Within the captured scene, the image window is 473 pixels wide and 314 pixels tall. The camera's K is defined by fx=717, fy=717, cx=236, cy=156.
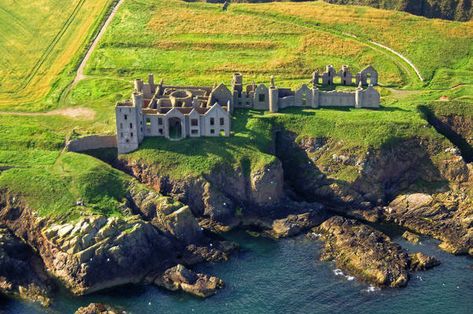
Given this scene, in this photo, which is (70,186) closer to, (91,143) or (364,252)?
(91,143)

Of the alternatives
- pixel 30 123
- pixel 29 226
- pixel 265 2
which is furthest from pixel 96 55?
pixel 29 226

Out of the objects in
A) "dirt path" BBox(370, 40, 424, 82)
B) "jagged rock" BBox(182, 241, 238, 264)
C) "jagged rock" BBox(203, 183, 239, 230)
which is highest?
"dirt path" BBox(370, 40, 424, 82)

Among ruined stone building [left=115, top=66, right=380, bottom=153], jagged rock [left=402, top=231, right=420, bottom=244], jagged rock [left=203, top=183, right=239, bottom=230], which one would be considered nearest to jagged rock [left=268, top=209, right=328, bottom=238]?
jagged rock [left=203, top=183, right=239, bottom=230]

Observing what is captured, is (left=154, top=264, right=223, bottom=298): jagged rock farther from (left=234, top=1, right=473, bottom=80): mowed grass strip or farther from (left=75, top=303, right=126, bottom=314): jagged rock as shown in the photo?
(left=234, top=1, right=473, bottom=80): mowed grass strip

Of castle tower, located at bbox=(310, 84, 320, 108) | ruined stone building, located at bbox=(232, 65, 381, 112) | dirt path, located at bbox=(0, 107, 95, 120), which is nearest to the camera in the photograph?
ruined stone building, located at bbox=(232, 65, 381, 112)

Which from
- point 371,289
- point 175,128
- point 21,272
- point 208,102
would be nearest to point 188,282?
point 21,272

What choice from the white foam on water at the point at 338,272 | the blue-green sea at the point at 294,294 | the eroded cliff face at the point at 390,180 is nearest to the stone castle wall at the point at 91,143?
the eroded cliff face at the point at 390,180
